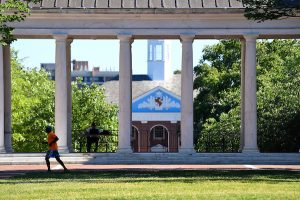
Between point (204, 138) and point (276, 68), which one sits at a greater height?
point (276, 68)

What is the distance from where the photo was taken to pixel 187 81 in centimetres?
10756

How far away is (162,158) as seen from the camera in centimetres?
10469

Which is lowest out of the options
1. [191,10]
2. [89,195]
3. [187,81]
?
[89,195]

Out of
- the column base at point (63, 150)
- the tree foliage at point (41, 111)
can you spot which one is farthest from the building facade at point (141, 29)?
the tree foliage at point (41, 111)

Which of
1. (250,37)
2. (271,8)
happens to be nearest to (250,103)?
(250,37)

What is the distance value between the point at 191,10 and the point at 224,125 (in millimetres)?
50012

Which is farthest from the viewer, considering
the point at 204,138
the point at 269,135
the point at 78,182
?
the point at 204,138

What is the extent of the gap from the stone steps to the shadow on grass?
19007 mm

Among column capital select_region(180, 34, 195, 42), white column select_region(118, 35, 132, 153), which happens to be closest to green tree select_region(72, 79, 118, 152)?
white column select_region(118, 35, 132, 153)

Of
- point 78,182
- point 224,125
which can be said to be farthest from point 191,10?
point 224,125

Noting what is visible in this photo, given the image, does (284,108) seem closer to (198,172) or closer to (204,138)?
(204,138)

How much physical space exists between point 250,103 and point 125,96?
12.9 meters

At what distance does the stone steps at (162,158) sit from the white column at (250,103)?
1.62m

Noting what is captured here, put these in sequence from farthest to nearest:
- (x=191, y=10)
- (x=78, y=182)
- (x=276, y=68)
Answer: (x=276, y=68), (x=191, y=10), (x=78, y=182)
